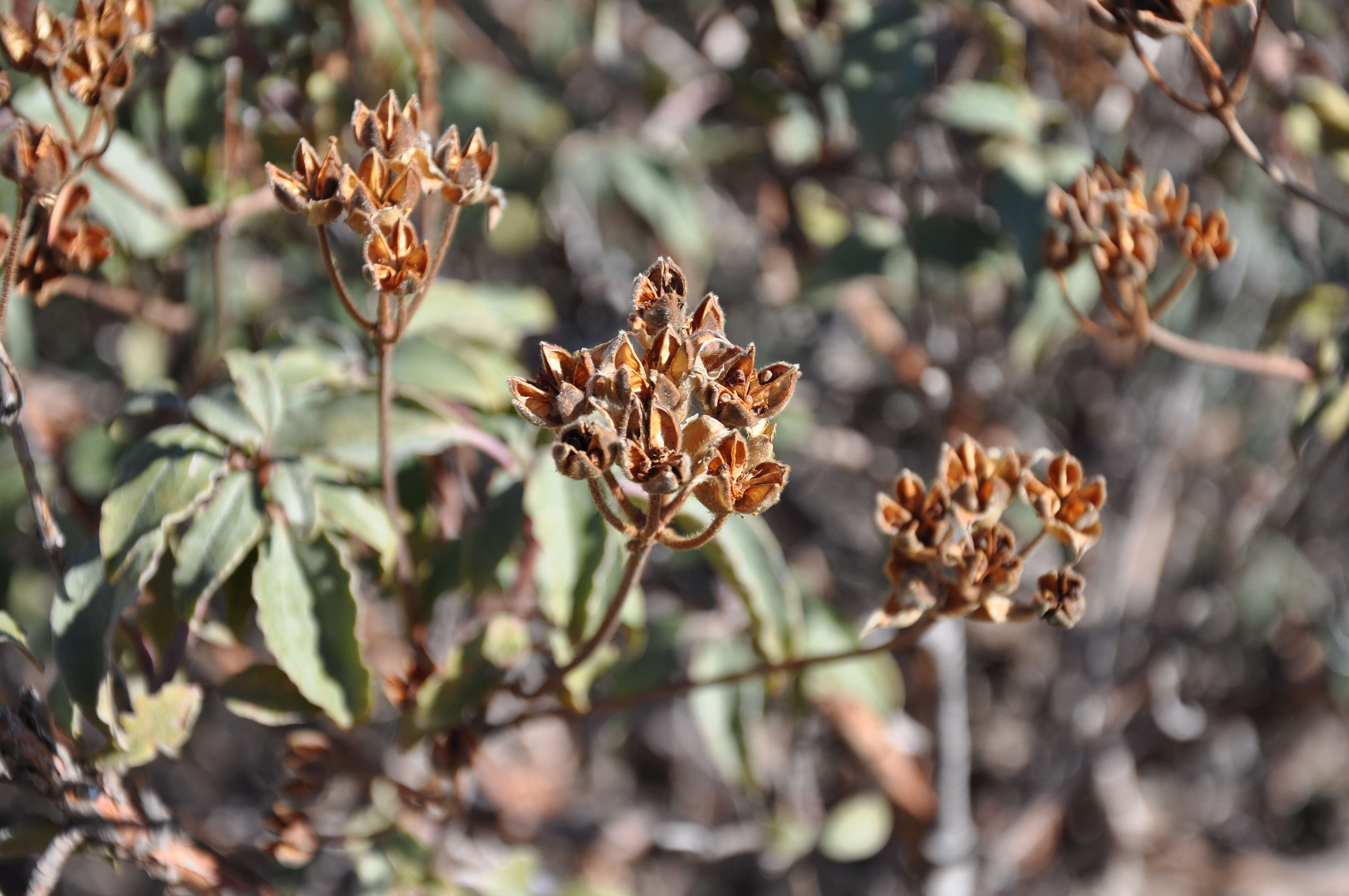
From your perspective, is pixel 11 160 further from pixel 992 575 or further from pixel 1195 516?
pixel 1195 516

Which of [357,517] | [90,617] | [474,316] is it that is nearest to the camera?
[90,617]

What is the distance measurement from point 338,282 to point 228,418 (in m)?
0.25

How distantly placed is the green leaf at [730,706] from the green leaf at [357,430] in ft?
2.06

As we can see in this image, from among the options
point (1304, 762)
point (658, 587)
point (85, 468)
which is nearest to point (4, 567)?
point (85, 468)

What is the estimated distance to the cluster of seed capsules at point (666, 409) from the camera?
0.74 m

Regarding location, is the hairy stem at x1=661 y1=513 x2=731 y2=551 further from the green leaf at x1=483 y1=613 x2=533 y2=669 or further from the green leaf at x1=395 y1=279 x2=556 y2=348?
the green leaf at x1=395 y1=279 x2=556 y2=348

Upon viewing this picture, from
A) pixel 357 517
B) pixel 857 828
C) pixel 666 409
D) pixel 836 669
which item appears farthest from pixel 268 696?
pixel 857 828

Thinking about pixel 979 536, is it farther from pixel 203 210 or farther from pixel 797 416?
pixel 203 210

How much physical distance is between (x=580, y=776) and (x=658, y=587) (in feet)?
2.97

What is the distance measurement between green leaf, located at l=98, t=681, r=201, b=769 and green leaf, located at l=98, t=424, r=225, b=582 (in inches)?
6.1

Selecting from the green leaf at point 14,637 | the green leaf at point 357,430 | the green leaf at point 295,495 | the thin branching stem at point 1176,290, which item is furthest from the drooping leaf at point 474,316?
the thin branching stem at point 1176,290

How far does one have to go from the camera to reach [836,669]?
65.6 inches

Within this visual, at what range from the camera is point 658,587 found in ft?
6.27

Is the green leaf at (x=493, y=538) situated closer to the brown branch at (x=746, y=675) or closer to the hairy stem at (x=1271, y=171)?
the brown branch at (x=746, y=675)
